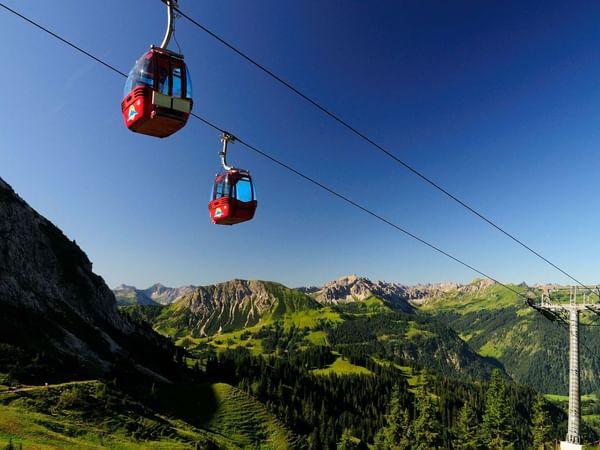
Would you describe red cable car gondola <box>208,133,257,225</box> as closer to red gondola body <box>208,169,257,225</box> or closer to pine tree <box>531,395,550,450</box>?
red gondola body <box>208,169,257,225</box>

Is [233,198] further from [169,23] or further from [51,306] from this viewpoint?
[51,306]

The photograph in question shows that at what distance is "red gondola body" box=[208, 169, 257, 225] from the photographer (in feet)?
63.5

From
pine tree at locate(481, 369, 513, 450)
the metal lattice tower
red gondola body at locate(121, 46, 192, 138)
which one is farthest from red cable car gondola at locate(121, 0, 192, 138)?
pine tree at locate(481, 369, 513, 450)

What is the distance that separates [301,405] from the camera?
632 ft

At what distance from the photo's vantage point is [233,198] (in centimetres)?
1934

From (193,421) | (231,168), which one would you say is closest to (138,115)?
(231,168)

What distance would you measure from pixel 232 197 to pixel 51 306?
480ft

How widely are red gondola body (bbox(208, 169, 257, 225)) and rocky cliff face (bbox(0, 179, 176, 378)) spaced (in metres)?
74.6

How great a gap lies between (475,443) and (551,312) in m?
79.8

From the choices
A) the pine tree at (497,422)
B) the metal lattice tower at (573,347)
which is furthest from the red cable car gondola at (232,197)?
the pine tree at (497,422)

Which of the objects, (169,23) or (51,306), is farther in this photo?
(51,306)

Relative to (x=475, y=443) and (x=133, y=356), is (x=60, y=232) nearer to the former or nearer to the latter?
(x=133, y=356)

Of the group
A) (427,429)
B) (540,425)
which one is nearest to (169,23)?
(427,429)

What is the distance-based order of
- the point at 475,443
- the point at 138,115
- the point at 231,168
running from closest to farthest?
the point at 138,115 < the point at 231,168 < the point at 475,443
